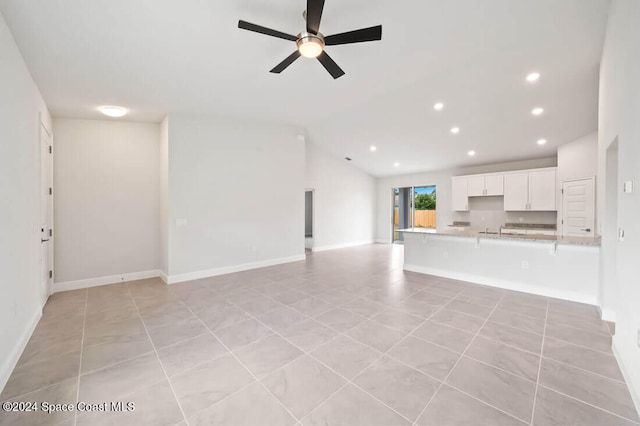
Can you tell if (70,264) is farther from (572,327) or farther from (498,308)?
(572,327)

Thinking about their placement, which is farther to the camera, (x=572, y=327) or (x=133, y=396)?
(x=572, y=327)

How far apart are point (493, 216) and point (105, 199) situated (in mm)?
9172

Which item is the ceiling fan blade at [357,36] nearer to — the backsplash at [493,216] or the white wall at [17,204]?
the white wall at [17,204]

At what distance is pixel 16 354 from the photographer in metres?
2.36

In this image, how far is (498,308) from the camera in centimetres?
349

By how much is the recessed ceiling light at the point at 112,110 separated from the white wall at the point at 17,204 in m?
0.88

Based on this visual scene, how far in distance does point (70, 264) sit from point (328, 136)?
6.08 m

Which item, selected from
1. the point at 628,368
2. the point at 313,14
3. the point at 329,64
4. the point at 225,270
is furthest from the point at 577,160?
the point at 225,270

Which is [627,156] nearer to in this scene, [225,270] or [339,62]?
[339,62]

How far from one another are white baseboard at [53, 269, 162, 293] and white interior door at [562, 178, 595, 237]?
8.62 metres

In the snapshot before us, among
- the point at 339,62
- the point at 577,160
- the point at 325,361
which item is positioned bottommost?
the point at 325,361

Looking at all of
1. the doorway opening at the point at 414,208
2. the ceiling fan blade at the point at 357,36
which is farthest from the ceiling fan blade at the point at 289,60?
the doorway opening at the point at 414,208

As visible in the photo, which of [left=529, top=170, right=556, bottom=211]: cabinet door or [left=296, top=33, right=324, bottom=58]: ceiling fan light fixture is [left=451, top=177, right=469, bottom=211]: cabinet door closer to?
[left=529, top=170, right=556, bottom=211]: cabinet door

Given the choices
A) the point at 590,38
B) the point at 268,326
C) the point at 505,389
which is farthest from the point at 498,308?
the point at 590,38
